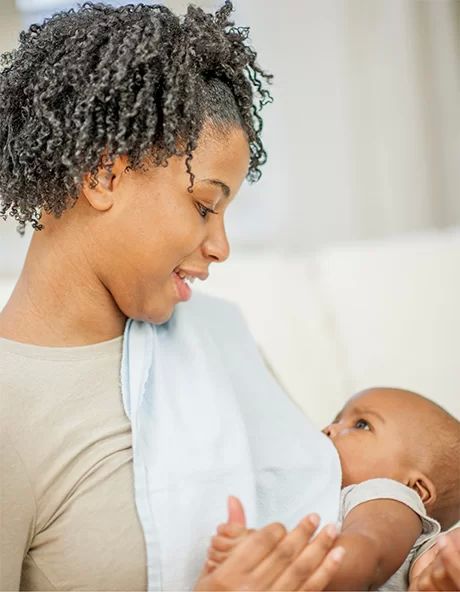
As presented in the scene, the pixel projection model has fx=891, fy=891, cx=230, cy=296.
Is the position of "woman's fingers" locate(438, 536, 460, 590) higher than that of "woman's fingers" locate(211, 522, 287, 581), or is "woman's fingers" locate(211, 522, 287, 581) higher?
"woman's fingers" locate(211, 522, 287, 581)

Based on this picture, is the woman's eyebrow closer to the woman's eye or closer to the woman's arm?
the woman's eye

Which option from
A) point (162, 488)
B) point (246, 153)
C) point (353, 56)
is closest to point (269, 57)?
point (353, 56)

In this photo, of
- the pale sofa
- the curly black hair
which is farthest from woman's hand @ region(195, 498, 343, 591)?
the pale sofa

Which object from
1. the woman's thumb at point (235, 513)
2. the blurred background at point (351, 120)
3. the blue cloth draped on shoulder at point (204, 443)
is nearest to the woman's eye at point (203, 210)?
the blue cloth draped on shoulder at point (204, 443)

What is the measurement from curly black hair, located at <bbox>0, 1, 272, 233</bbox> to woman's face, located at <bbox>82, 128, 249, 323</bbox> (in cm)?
2

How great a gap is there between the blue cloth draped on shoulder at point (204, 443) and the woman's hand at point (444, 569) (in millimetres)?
200

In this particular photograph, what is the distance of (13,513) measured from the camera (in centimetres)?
109

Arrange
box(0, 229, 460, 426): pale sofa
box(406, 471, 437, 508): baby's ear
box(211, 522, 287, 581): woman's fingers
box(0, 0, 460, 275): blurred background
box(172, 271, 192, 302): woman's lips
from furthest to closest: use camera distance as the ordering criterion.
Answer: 1. box(0, 0, 460, 275): blurred background
2. box(0, 229, 460, 426): pale sofa
3. box(406, 471, 437, 508): baby's ear
4. box(172, 271, 192, 302): woman's lips
5. box(211, 522, 287, 581): woman's fingers

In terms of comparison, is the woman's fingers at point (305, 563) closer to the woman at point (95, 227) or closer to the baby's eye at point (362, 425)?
the woman at point (95, 227)

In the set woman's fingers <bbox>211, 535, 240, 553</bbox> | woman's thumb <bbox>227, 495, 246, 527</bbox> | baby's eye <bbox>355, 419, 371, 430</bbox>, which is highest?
→ woman's thumb <bbox>227, 495, 246, 527</bbox>

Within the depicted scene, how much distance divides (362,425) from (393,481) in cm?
17

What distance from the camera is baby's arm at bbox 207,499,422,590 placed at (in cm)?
105

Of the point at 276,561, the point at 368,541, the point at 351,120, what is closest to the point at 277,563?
the point at 276,561

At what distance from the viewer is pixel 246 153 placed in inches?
48.3
